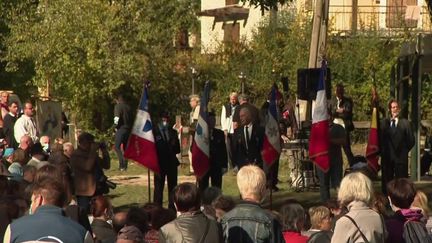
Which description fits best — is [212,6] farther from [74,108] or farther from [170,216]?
[170,216]

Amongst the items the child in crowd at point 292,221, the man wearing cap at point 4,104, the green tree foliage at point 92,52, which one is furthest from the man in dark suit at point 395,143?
the green tree foliage at point 92,52

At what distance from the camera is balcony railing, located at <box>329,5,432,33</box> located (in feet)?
140

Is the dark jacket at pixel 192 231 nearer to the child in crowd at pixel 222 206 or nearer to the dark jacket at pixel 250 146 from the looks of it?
the child in crowd at pixel 222 206

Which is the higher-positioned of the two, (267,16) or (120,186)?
(267,16)

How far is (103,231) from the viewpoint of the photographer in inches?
442

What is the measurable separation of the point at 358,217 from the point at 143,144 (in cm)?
874

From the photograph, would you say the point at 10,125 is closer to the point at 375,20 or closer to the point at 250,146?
the point at 250,146

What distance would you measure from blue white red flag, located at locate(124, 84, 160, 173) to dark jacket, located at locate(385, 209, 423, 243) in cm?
821

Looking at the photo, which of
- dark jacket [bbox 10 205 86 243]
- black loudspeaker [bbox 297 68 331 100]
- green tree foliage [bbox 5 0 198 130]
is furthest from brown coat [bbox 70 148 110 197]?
green tree foliage [bbox 5 0 198 130]

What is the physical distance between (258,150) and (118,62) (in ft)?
63.4

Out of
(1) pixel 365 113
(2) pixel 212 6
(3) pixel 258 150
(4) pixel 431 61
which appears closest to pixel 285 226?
(3) pixel 258 150

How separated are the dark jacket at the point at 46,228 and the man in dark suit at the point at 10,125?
1517 centimetres

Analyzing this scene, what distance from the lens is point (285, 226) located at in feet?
34.0

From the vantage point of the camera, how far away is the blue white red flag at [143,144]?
17.9 m
